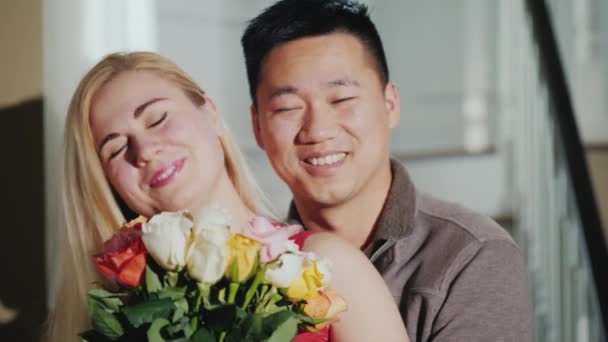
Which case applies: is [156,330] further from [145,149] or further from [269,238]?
[145,149]

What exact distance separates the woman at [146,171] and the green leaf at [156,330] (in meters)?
0.33

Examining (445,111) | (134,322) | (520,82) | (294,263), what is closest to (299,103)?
(294,263)

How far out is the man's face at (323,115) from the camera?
1.62 m

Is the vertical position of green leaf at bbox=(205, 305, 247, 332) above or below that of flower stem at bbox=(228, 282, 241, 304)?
below

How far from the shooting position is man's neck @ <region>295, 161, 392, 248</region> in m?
1.77

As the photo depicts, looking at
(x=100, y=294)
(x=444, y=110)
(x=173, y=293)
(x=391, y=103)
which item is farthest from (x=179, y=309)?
(x=444, y=110)

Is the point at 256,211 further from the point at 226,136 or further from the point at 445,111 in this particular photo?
the point at 445,111

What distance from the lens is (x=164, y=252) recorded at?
1117mm

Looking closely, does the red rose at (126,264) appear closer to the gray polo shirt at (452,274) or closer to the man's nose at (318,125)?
the man's nose at (318,125)

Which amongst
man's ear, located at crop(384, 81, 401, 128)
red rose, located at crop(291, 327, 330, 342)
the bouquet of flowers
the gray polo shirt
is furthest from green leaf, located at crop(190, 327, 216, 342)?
man's ear, located at crop(384, 81, 401, 128)

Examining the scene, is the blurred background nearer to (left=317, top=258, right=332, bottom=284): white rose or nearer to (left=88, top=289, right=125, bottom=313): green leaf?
(left=88, top=289, right=125, bottom=313): green leaf

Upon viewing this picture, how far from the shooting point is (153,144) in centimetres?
138

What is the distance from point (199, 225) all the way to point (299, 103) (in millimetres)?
538

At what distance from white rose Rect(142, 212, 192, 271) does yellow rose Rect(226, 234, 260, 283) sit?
59mm
